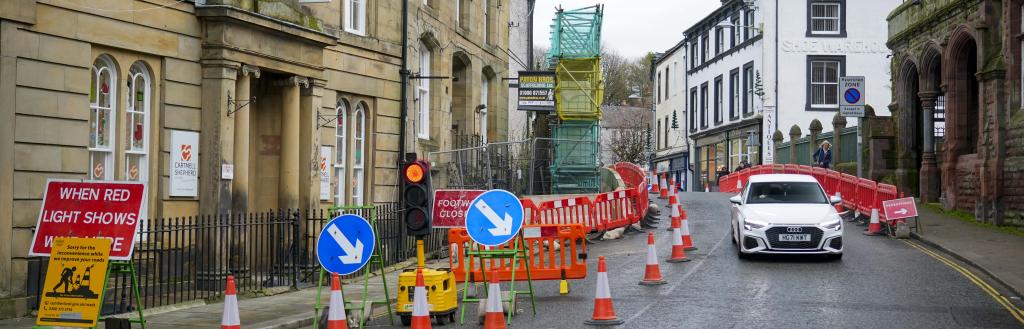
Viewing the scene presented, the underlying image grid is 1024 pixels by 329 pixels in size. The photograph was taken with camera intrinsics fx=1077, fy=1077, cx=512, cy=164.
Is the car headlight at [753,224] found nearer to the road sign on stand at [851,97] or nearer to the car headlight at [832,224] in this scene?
the car headlight at [832,224]

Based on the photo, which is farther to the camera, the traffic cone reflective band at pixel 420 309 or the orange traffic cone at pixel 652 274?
the orange traffic cone at pixel 652 274

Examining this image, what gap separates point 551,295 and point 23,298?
6677 millimetres

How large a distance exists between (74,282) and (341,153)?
11897 millimetres

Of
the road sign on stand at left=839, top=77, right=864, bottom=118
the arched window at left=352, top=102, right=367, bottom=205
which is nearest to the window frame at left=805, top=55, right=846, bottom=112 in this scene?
the road sign on stand at left=839, top=77, right=864, bottom=118

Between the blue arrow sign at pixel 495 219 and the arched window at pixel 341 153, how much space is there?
350 inches

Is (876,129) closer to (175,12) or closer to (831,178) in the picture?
(831,178)

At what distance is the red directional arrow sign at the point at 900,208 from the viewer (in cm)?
2217

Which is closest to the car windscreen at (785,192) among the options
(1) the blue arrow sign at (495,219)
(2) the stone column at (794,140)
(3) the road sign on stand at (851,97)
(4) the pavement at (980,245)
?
(4) the pavement at (980,245)

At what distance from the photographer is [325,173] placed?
20531 mm

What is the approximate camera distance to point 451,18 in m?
27.3

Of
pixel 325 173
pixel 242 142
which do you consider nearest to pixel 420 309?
pixel 242 142

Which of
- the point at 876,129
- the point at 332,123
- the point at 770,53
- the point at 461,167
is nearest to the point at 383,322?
the point at 332,123

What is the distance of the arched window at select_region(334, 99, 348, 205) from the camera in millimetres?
21422

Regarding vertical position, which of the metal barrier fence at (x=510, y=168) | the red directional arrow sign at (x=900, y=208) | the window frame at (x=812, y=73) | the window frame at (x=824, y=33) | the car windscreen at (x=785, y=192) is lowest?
the red directional arrow sign at (x=900, y=208)
